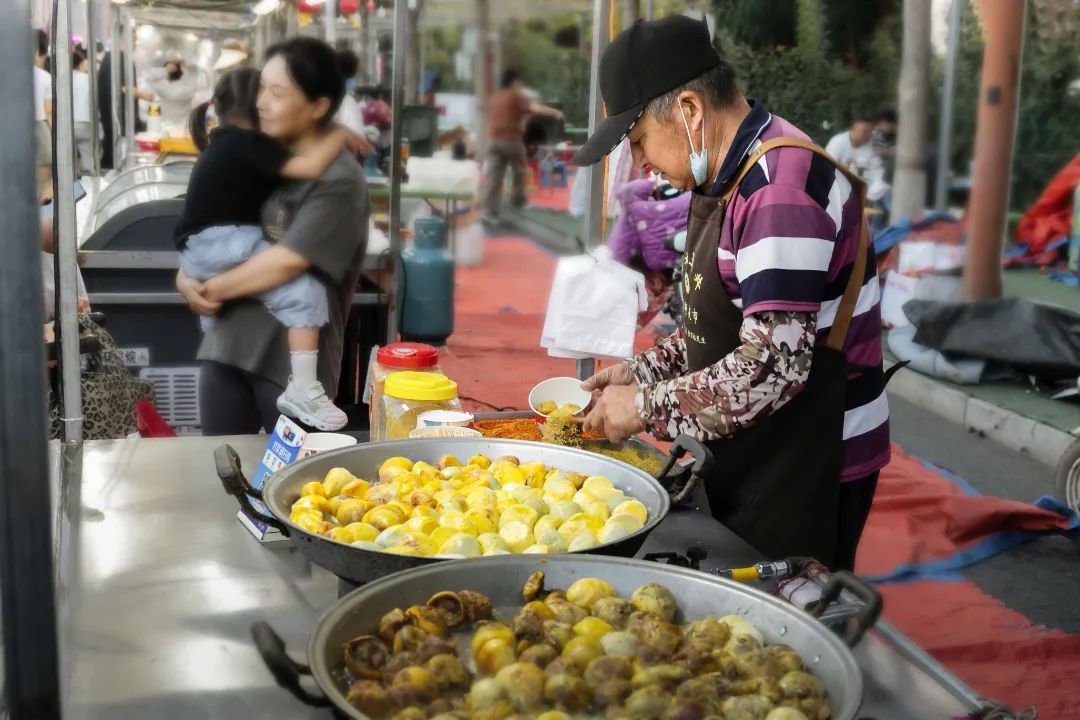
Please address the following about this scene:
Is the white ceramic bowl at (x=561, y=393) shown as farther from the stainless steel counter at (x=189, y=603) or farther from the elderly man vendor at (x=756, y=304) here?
the stainless steel counter at (x=189, y=603)

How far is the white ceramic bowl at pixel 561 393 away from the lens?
2299 millimetres

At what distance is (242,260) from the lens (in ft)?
10.2

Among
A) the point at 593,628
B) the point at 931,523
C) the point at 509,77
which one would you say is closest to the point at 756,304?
the point at 593,628

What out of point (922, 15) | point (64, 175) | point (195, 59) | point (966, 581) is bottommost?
point (966, 581)

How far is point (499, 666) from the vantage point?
1.11 meters

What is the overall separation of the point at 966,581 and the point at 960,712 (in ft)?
10.2

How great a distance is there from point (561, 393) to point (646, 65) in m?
0.75

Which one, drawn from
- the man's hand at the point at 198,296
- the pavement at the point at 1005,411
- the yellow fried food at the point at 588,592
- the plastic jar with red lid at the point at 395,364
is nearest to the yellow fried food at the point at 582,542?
the yellow fried food at the point at 588,592

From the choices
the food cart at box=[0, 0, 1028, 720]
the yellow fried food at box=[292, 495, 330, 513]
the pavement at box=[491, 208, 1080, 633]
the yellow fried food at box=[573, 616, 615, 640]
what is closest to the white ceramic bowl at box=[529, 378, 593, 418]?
the food cart at box=[0, 0, 1028, 720]

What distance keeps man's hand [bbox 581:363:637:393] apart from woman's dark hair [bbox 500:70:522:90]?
1116cm

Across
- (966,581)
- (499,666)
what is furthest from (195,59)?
(499,666)

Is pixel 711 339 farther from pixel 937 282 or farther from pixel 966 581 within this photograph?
pixel 937 282

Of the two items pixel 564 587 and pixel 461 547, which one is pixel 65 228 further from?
pixel 564 587

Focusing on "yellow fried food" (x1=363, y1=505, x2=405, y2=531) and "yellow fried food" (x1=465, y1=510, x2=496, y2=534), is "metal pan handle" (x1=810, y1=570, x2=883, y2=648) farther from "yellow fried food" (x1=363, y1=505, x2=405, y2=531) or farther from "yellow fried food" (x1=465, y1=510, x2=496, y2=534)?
"yellow fried food" (x1=363, y1=505, x2=405, y2=531)
